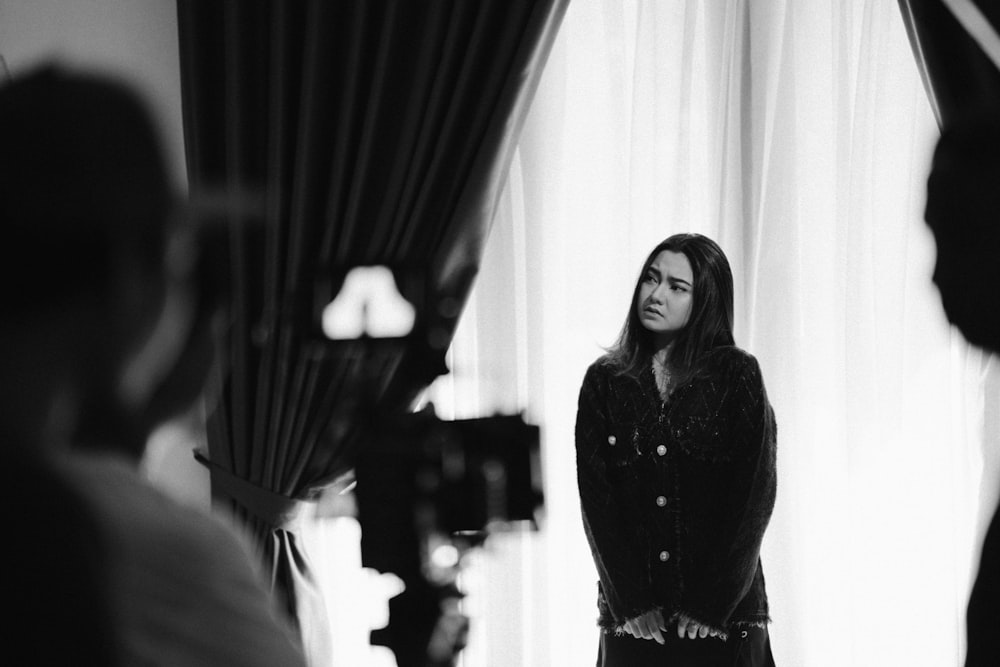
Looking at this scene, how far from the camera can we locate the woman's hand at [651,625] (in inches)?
84.7

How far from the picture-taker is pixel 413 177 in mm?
2801

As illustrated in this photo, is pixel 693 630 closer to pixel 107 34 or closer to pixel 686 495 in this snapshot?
pixel 686 495

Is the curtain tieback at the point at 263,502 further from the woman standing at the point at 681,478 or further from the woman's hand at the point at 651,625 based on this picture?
the woman's hand at the point at 651,625

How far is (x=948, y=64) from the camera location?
249 centimetres

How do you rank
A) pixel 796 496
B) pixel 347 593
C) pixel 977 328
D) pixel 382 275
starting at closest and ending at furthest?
1. pixel 977 328
2. pixel 382 275
3. pixel 796 496
4. pixel 347 593

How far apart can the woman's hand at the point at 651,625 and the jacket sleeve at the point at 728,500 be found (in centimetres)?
5

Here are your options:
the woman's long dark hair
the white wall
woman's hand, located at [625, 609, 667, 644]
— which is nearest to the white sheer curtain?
the woman's long dark hair

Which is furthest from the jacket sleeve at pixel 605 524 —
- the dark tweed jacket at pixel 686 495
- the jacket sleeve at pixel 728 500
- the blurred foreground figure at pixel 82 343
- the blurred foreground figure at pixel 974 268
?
the blurred foreground figure at pixel 82 343

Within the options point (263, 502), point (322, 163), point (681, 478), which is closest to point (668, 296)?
point (681, 478)

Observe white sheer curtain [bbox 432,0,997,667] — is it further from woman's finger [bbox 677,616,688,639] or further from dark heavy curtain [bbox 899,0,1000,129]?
woman's finger [bbox 677,616,688,639]

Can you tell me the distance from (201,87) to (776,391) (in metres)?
1.85

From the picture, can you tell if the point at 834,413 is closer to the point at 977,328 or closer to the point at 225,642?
the point at 977,328

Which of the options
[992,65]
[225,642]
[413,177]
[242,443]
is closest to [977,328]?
[225,642]

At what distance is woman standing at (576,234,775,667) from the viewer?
84.4 inches
